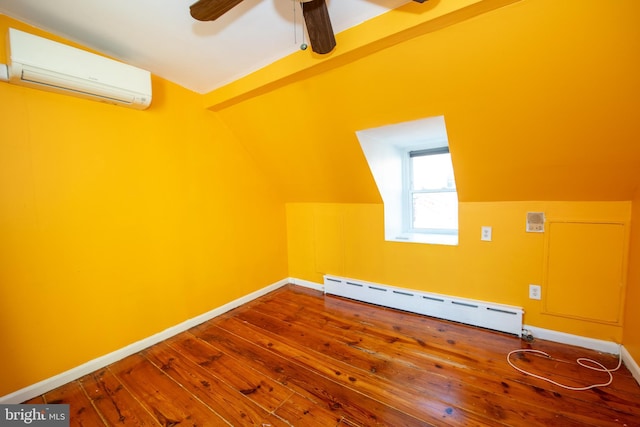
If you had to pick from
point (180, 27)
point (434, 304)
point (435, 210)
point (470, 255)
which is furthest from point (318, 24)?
point (434, 304)

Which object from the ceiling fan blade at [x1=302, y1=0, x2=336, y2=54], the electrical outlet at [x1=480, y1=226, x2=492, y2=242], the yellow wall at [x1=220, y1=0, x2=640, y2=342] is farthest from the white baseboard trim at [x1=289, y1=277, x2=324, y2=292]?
the ceiling fan blade at [x1=302, y1=0, x2=336, y2=54]

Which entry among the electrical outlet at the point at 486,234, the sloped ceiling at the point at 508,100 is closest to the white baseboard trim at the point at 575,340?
the electrical outlet at the point at 486,234

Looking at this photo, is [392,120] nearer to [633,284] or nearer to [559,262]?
[559,262]

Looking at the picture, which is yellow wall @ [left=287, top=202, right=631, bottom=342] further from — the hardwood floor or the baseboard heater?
the hardwood floor

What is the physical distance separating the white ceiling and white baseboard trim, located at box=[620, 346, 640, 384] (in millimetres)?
2745

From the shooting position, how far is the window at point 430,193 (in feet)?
9.63

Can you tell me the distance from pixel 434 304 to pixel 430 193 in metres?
1.24

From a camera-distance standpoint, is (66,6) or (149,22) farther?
(149,22)

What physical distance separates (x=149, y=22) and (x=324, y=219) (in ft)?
8.10

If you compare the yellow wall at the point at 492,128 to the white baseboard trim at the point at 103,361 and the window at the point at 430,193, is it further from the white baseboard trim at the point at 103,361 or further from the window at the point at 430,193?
the white baseboard trim at the point at 103,361

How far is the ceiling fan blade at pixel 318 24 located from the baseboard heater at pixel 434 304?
2.41 metres

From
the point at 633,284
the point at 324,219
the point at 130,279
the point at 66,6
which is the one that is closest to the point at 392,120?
the point at 324,219

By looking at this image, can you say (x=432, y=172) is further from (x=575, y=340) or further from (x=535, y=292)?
(x=575, y=340)

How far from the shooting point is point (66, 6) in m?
1.50
